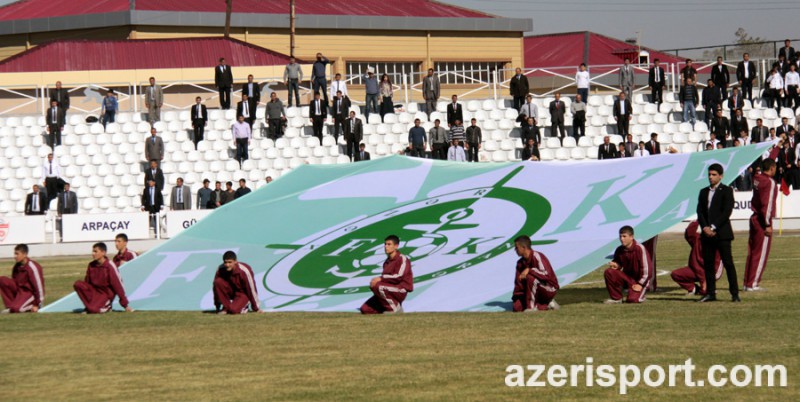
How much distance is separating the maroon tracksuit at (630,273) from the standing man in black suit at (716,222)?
85 centimetres

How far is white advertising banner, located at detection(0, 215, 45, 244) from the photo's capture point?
112ft


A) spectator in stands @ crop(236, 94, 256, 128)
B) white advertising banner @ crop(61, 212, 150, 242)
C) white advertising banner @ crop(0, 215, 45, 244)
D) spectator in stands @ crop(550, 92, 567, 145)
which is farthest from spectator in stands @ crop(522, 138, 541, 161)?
white advertising banner @ crop(0, 215, 45, 244)

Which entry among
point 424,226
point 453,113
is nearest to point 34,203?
point 453,113

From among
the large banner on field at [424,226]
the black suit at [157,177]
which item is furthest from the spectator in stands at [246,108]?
the large banner on field at [424,226]

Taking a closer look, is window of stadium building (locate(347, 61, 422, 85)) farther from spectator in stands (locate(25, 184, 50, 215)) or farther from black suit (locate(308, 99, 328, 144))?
spectator in stands (locate(25, 184, 50, 215))

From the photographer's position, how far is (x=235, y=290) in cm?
1855

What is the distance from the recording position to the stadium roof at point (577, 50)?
256 feet

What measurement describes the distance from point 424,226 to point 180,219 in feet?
48.9

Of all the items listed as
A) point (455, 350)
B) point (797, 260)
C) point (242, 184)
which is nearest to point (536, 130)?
point (242, 184)

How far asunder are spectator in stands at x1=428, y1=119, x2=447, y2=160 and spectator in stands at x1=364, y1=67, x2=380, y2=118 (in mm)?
3870

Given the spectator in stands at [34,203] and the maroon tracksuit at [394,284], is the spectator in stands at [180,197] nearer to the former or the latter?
the spectator in stands at [34,203]

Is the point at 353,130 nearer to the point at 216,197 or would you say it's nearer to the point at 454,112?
the point at 454,112

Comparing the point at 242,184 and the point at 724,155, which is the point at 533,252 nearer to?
the point at 724,155

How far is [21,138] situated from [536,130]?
51.7 ft
